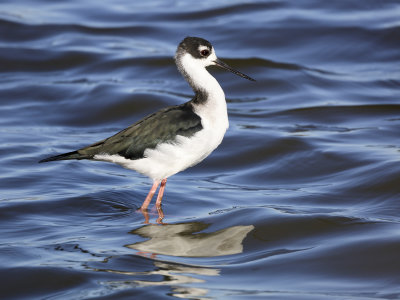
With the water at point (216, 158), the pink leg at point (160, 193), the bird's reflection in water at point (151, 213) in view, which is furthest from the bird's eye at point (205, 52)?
the bird's reflection in water at point (151, 213)

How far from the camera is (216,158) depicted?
11.7m

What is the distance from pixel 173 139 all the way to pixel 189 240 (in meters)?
1.12

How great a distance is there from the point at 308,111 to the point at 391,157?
2768 mm

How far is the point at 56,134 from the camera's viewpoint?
12.8 metres

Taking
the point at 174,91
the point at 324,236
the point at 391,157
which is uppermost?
the point at 174,91

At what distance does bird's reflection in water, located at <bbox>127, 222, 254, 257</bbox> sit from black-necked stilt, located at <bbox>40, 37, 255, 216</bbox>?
2.19ft

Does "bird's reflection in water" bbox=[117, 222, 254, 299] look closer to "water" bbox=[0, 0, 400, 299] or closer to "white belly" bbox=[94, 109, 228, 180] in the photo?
"water" bbox=[0, 0, 400, 299]

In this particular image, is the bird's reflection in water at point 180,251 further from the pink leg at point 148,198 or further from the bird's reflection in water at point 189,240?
the pink leg at point 148,198

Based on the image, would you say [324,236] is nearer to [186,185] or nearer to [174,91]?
[186,185]

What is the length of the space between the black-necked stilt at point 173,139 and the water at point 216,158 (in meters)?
0.70

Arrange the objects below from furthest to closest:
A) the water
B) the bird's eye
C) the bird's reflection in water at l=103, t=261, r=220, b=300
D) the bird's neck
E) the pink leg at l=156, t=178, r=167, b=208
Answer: the pink leg at l=156, t=178, r=167, b=208 < the bird's eye < the bird's neck < the water < the bird's reflection in water at l=103, t=261, r=220, b=300

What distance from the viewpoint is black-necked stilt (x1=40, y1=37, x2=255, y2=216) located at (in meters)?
8.68

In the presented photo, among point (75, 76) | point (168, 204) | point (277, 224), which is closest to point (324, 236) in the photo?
point (277, 224)

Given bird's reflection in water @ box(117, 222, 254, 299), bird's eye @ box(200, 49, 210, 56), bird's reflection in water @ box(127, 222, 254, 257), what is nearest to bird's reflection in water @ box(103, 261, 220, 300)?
bird's reflection in water @ box(117, 222, 254, 299)
